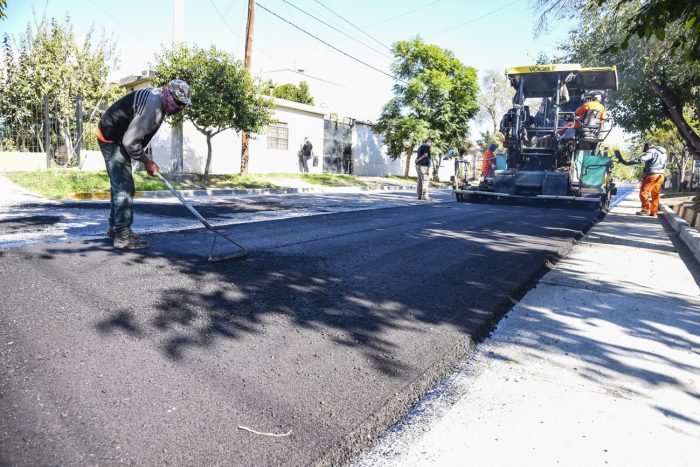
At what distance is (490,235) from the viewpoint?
7047 millimetres

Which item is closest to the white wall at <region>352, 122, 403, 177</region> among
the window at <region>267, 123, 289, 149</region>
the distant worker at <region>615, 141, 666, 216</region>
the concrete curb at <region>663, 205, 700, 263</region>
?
the window at <region>267, 123, 289, 149</region>

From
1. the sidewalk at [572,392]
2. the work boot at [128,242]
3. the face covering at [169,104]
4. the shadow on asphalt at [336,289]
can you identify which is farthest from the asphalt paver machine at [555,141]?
the work boot at [128,242]

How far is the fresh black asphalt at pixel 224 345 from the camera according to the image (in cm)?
182

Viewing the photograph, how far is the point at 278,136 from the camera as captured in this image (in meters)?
22.6

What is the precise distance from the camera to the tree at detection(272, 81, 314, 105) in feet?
109

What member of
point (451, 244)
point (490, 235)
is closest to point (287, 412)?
point (451, 244)

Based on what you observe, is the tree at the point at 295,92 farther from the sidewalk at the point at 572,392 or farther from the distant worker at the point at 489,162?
the sidewalk at the point at 572,392

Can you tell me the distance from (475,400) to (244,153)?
16881 mm

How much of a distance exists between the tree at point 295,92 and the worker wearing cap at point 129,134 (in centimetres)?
2946

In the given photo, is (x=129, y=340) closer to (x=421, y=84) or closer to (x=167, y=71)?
(x=167, y=71)

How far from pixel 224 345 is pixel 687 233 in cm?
777

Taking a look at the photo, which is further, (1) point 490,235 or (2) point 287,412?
(1) point 490,235

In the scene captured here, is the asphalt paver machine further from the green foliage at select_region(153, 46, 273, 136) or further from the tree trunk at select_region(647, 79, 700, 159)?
the green foliage at select_region(153, 46, 273, 136)

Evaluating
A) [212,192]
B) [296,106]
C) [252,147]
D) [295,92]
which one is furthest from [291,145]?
[295,92]
